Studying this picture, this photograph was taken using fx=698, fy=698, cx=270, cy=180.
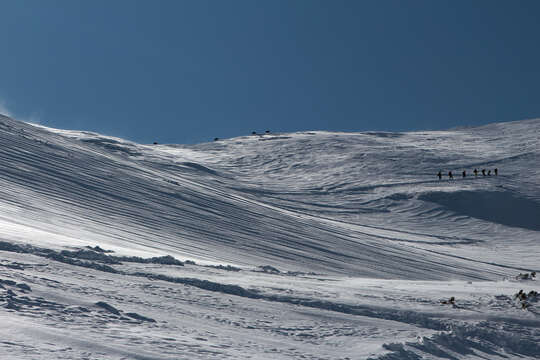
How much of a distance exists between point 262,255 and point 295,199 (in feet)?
73.4

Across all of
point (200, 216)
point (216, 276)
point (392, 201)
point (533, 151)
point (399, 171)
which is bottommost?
point (216, 276)

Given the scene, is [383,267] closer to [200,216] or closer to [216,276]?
[200,216]

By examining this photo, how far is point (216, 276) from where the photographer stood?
11.1 meters

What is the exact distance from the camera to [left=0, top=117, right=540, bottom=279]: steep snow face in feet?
61.5

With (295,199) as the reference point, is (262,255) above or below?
below

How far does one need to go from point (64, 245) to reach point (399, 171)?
40859mm

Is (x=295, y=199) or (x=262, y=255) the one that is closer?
(x=262, y=255)

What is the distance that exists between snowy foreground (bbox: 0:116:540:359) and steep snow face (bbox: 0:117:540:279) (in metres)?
0.14

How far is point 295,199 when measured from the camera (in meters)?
→ 41.3

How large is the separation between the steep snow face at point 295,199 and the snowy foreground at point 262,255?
0.14 m

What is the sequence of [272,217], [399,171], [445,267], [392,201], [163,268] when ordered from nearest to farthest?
[163,268]
[445,267]
[272,217]
[392,201]
[399,171]

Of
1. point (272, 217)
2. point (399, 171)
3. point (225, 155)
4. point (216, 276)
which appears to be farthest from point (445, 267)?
point (225, 155)

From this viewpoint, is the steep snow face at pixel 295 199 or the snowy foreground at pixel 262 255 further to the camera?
the steep snow face at pixel 295 199

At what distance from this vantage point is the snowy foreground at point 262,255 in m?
7.32
